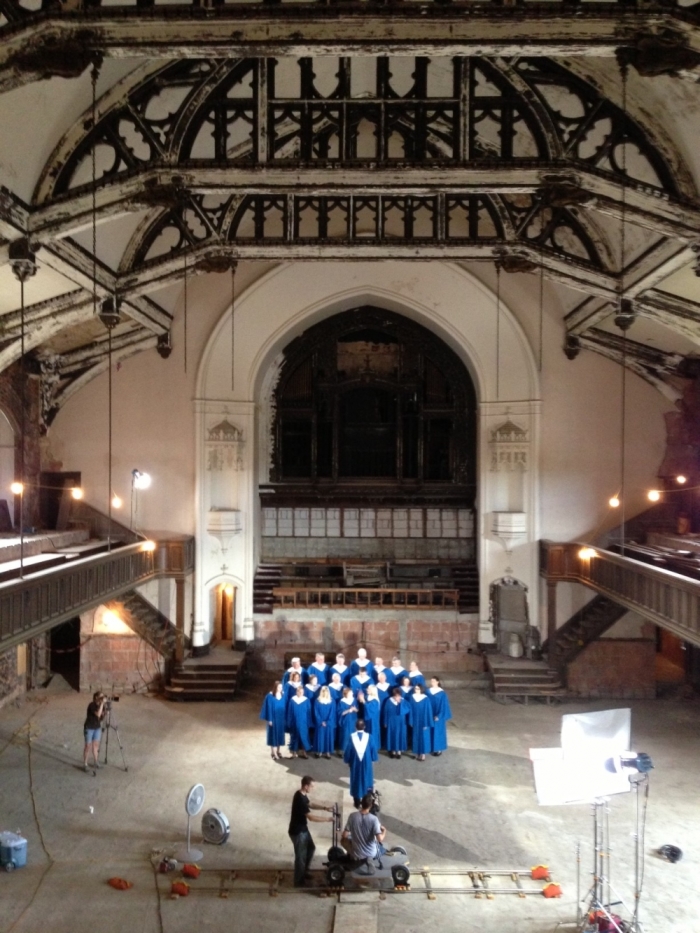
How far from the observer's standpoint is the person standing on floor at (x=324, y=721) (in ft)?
40.3

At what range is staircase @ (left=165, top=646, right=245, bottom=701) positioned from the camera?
1521 cm

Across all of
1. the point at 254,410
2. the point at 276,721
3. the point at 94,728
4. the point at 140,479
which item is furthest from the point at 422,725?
the point at 254,410

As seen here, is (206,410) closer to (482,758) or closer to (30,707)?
(30,707)

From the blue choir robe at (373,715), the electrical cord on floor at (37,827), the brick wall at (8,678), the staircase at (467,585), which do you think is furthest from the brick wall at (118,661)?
the staircase at (467,585)

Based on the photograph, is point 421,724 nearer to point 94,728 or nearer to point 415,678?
point 415,678

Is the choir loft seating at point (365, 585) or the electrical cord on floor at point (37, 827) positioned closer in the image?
the electrical cord on floor at point (37, 827)

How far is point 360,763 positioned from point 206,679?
581cm

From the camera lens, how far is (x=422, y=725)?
40.3 feet

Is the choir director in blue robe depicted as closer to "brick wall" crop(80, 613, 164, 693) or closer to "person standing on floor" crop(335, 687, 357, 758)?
"person standing on floor" crop(335, 687, 357, 758)

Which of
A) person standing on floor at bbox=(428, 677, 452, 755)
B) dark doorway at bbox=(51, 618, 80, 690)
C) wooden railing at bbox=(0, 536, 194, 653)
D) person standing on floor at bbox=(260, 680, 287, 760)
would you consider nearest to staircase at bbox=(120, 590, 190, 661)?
wooden railing at bbox=(0, 536, 194, 653)

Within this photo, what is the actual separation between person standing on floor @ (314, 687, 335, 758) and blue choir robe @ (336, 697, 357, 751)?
0.38 ft

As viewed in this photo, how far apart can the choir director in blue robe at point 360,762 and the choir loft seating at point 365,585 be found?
6.06 metres

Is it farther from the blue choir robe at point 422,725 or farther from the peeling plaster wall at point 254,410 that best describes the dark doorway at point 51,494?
the blue choir robe at point 422,725

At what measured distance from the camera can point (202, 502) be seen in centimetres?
1677
